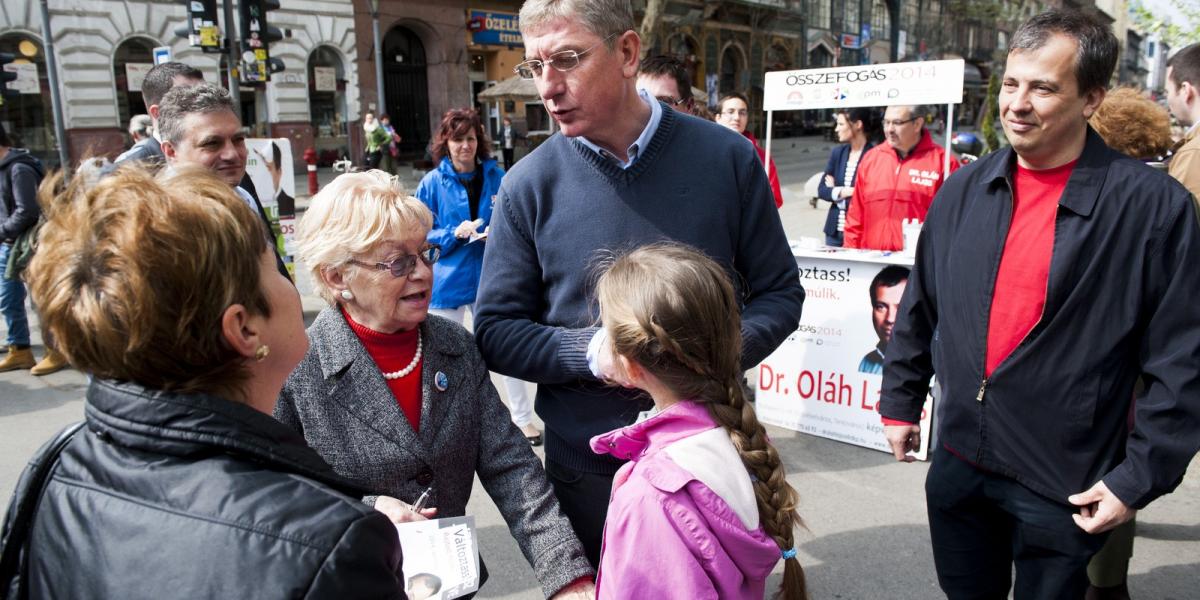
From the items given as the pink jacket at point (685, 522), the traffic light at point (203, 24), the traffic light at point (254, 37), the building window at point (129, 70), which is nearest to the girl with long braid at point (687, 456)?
the pink jacket at point (685, 522)

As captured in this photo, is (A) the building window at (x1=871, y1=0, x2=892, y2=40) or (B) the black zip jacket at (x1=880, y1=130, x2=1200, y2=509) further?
(A) the building window at (x1=871, y1=0, x2=892, y2=40)

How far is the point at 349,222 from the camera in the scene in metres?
1.99

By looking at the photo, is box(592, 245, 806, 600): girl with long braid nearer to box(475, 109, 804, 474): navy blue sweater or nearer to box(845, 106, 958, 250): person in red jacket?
box(475, 109, 804, 474): navy blue sweater

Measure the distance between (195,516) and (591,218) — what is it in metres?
1.18

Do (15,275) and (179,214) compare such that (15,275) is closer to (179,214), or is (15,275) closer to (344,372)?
(344,372)

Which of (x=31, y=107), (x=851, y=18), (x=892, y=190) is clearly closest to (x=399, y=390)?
(x=892, y=190)

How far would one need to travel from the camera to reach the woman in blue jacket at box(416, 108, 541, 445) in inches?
190

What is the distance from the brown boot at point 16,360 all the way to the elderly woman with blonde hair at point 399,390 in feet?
18.8

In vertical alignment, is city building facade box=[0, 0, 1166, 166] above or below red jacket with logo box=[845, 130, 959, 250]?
above

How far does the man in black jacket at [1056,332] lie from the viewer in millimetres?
1902

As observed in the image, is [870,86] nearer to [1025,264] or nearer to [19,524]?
[1025,264]

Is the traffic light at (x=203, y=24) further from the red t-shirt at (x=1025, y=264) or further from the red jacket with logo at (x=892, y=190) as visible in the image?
the red t-shirt at (x=1025, y=264)

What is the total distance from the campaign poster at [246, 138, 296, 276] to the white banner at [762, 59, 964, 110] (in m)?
4.25

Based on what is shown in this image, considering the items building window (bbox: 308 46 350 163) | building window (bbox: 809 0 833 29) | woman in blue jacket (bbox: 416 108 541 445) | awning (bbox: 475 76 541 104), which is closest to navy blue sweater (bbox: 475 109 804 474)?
woman in blue jacket (bbox: 416 108 541 445)
